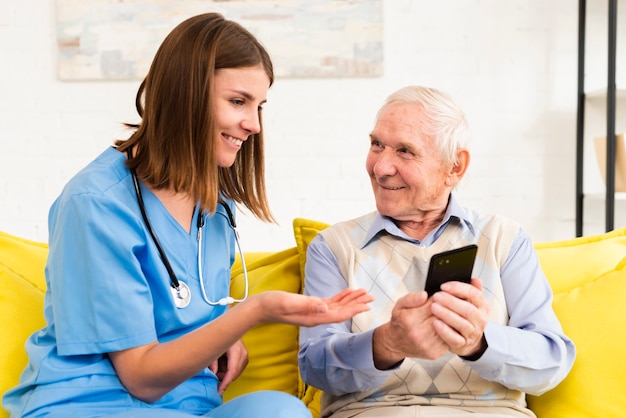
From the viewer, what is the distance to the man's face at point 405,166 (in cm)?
175

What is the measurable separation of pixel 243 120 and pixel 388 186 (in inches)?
15.4

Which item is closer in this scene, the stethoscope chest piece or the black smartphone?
the black smartphone

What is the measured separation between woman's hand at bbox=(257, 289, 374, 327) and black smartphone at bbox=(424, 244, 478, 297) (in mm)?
162

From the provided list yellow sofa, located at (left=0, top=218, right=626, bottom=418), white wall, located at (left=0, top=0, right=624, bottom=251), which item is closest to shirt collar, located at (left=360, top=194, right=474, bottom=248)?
yellow sofa, located at (left=0, top=218, right=626, bottom=418)

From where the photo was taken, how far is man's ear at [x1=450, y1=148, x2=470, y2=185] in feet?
5.89

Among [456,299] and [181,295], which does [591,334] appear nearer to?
[456,299]

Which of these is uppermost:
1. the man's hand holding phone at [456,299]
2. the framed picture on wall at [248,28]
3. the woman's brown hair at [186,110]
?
the framed picture on wall at [248,28]

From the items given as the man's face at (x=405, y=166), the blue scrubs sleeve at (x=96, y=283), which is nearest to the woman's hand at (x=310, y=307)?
the blue scrubs sleeve at (x=96, y=283)

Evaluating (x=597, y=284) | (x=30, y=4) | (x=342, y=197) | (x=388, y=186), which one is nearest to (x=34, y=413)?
(x=388, y=186)

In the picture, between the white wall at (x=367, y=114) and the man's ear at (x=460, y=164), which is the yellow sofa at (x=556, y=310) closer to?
the man's ear at (x=460, y=164)

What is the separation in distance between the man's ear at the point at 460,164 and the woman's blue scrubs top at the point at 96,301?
0.72 meters

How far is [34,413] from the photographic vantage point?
4.53ft

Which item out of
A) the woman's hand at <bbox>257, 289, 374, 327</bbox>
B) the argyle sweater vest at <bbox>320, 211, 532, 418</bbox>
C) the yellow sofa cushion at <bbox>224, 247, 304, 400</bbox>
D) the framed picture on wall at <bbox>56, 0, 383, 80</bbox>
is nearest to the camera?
the woman's hand at <bbox>257, 289, 374, 327</bbox>

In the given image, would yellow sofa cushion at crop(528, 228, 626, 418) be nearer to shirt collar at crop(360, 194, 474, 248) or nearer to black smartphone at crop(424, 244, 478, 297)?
shirt collar at crop(360, 194, 474, 248)
